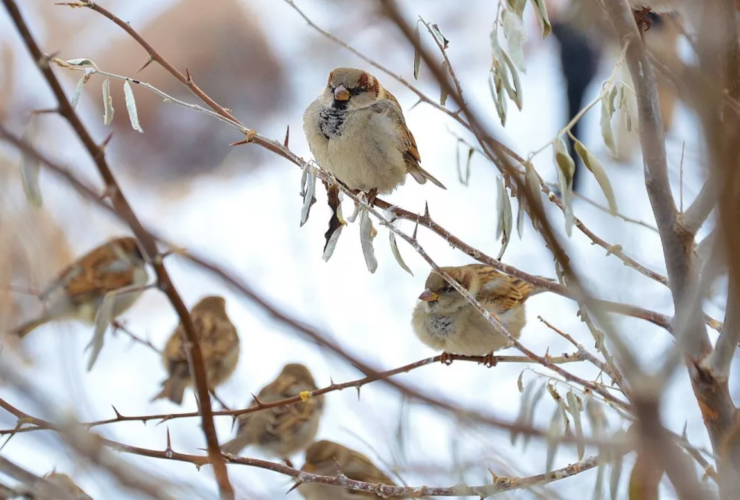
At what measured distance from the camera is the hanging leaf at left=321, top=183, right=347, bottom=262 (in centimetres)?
137

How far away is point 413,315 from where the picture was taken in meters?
2.42

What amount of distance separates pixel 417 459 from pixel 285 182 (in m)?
2.92

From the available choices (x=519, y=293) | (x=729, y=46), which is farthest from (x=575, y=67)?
(x=729, y=46)

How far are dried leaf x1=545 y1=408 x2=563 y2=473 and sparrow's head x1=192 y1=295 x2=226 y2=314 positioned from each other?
7.33 feet

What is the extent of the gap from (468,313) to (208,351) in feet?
3.57

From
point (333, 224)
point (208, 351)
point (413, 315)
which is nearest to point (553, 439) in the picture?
point (333, 224)

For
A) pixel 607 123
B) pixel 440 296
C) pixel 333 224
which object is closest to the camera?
pixel 607 123

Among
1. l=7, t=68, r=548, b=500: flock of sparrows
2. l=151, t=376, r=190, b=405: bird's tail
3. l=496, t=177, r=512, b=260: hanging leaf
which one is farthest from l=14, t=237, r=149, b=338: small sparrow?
l=496, t=177, r=512, b=260: hanging leaf

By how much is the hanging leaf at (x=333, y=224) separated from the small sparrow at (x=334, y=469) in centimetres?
105

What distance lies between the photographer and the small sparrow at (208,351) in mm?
2660

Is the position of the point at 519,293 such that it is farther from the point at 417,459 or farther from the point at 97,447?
the point at 97,447

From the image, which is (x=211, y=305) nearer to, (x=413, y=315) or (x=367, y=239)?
(x=413, y=315)

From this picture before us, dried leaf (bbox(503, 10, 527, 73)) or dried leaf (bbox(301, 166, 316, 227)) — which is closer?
dried leaf (bbox(503, 10, 527, 73))

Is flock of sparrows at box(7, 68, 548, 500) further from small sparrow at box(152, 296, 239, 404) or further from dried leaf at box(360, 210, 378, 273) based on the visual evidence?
dried leaf at box(360, 210, 378, 273)
